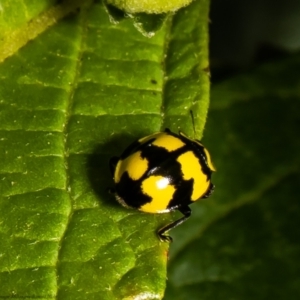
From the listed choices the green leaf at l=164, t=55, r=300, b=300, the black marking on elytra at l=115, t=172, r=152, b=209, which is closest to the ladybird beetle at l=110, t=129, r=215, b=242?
the black marking on elytra at l=115, t=172, r=152, b=209

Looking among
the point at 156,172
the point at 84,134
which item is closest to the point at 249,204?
the point at 156,172

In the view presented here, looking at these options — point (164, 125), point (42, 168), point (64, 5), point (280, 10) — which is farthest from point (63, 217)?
point (280, 10)

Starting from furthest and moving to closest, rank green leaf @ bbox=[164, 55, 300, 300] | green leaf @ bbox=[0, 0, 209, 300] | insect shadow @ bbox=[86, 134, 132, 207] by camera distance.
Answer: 1. green leaf @ bbox=[164, 55, 300, 300]
2. insect shadow @ bbox=[86, 134, 132, 207]
3. green leaf @ bbox=[0, 0, 209, 300]

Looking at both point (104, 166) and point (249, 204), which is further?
point (249, 204)

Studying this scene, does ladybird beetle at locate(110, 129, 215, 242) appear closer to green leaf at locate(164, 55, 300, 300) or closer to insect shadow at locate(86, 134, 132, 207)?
insect shadow at locate(86, 134, 132, 207)

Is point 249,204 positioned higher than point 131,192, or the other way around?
point 131,192

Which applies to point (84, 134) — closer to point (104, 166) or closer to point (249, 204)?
point (104, 166)
